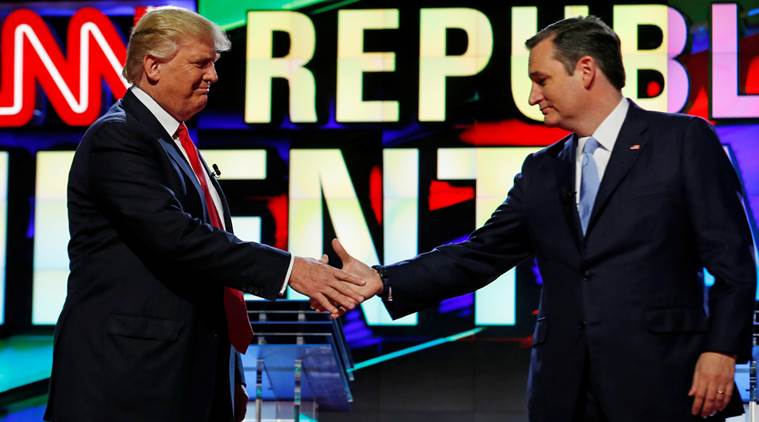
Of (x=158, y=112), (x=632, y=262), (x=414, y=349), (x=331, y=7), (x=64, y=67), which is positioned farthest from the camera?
(x=64, y=67)

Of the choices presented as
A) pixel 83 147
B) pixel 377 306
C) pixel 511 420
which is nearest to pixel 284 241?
pixel 377 306

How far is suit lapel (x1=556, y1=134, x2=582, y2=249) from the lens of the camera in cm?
271

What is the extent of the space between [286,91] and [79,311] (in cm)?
476

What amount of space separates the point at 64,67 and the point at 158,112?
15.8 feet

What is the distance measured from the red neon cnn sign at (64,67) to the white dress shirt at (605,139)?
497 cm

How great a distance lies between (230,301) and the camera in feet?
9.11

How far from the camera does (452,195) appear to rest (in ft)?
23.1

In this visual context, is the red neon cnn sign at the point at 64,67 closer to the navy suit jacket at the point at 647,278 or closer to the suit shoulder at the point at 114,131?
the suit shoulder at the point at 114,131

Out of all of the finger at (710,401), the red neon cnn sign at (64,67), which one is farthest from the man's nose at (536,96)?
the red neon cnn sign at (64,67)

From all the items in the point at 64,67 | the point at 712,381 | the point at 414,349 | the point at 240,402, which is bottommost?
the point at 414,349

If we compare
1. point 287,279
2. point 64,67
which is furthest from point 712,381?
point 64,67

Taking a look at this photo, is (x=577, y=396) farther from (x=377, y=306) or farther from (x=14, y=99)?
(x=14, y=99)

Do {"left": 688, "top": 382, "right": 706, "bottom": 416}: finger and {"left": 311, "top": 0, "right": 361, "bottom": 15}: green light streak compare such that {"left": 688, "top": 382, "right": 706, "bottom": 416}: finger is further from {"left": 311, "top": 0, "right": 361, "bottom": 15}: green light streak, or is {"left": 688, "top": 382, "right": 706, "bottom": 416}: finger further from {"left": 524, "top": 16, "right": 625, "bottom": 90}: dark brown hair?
{"left": 311, "top": 0, "right": 361, "bottom": 15}: green light streak

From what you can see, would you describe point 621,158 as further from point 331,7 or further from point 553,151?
point 331,7
